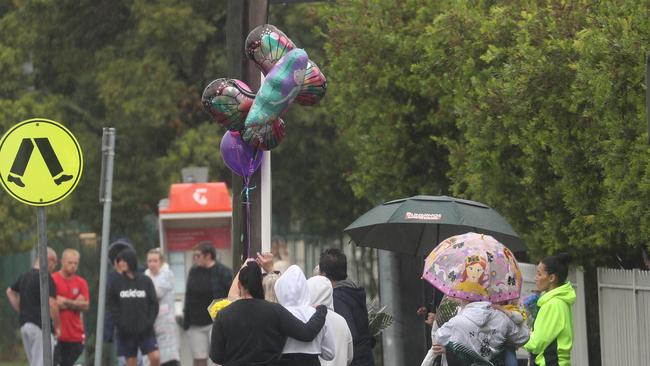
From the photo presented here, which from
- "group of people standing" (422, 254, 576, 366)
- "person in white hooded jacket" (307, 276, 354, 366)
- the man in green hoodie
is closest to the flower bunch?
the man in green hoodie

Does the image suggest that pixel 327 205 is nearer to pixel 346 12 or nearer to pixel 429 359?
pixel 346 12

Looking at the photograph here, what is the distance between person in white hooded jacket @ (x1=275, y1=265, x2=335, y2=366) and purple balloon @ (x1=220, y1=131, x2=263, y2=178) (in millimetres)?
1449

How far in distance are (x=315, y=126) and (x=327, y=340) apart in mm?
18034

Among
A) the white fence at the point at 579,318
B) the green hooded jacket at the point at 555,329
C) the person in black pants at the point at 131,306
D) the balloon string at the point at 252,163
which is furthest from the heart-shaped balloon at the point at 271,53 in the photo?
the person in black pants at the point at 131,306

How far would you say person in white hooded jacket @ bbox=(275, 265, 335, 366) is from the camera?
9312 mm

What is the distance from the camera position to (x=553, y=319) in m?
11.3

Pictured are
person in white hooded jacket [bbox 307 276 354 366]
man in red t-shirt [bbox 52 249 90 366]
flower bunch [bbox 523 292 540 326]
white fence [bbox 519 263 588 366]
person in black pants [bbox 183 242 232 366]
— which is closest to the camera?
person in white hooded jacket [bbox 307 276 354 366]

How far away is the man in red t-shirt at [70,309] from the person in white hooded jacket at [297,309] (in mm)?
8720

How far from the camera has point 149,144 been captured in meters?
27.3

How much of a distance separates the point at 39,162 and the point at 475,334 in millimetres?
4770

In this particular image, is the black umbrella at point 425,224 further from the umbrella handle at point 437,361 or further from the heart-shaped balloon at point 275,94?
the umbrella handle at point 437,361

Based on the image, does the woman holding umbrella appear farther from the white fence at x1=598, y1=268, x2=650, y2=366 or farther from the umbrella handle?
the white fence at x1=598, y1=268, x2=650, y2=366

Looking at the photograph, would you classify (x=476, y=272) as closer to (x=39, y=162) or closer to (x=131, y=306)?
(x=39, y=162)

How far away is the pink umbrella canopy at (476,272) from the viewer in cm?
899
